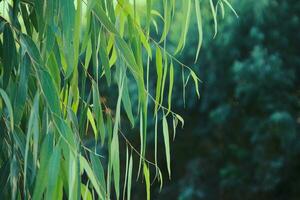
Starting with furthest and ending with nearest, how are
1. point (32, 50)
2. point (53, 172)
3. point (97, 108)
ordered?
point (97, 108), point (32, 50), point (53, 172)

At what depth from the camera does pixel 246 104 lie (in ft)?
24.8

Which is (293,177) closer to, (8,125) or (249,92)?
(249,92)

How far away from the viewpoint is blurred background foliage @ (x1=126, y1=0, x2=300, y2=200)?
7.20 m

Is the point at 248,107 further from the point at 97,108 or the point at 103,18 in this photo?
the point at 103,18

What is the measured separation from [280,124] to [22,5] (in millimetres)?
5580

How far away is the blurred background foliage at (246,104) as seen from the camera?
23.6 feet

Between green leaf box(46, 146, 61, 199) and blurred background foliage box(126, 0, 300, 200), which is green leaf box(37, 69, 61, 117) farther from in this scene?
blurred background foliage box(126, 0, 300, 200)

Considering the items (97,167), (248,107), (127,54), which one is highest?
(127,54)

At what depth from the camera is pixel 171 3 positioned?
6.04ft

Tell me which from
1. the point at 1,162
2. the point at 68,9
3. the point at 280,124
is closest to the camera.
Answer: the point at 68,9

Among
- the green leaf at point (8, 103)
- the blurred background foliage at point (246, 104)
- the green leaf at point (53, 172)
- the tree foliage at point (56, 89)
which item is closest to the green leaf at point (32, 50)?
the tree foliage at point (56, 89)

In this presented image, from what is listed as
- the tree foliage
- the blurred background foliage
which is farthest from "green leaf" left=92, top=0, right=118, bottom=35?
the blurred background foliage

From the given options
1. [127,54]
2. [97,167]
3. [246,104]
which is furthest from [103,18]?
[246,104]

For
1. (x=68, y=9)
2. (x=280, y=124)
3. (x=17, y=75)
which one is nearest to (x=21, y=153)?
(x=17, y=75)
